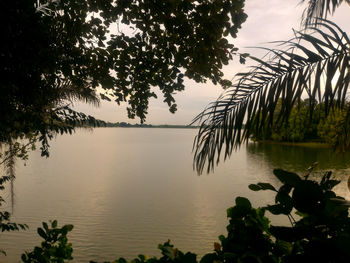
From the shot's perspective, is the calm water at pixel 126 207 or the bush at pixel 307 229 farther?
the calm water at pixel 126 207

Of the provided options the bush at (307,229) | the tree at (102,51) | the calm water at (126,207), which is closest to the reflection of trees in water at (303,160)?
the calm water at (126,207)

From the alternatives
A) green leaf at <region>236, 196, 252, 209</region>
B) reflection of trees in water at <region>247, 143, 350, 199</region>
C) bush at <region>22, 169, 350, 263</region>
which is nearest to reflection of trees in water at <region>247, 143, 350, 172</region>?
reflection of trees in water at <region>247, 143, 350, 199</region>

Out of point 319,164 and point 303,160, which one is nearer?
point 319,164

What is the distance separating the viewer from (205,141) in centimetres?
320

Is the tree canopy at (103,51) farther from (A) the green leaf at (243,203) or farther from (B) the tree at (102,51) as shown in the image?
(A) the green leaf at (243,203)

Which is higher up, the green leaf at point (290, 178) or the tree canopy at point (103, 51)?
the tree canopy at point (103, 51)

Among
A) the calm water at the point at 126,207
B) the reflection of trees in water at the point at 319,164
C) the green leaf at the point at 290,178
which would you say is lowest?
the calm water at the point at 126,207

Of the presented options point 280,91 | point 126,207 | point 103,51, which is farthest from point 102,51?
point 126,207

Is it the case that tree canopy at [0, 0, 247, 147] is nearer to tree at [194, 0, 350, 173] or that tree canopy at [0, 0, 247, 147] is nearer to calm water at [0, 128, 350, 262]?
tree at [194, 0, 350, 173]

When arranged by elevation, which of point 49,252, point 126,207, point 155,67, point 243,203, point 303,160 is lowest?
point 126,207

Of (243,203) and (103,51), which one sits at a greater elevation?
(103,51)

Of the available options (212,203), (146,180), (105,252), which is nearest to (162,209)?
(212,203)

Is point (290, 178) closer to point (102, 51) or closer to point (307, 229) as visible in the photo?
point (307, 229)

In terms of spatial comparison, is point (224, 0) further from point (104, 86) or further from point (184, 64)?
point (104, 86)
